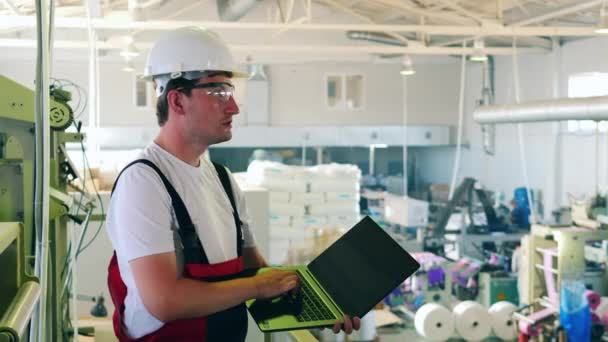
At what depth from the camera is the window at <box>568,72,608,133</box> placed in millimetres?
11992

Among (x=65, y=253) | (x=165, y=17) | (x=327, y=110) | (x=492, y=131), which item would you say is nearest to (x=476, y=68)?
(x=492, y=131)

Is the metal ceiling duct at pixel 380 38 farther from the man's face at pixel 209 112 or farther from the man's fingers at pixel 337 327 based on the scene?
the man's fingers at pixel 337 327

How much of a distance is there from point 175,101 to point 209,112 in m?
0.12

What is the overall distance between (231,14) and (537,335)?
7.18 meters

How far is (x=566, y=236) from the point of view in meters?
8.05

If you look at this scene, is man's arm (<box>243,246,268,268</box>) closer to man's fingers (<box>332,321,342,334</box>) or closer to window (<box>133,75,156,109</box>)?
man's fingers (<box>332,321,342,334</box>)

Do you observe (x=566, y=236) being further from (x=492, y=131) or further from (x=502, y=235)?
(x=492, y=131)

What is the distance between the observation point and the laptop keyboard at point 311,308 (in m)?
2.24

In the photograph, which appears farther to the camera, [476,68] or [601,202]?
[476,68]

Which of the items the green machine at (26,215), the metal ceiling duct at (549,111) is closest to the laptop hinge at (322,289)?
the green machine at (26,215)

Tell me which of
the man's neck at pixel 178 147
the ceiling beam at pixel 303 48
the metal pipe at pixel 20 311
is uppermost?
the ceiling beam at pixel 303 48

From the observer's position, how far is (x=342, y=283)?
234cm

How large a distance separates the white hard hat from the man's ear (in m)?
0.06

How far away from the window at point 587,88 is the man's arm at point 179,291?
10.7 m
